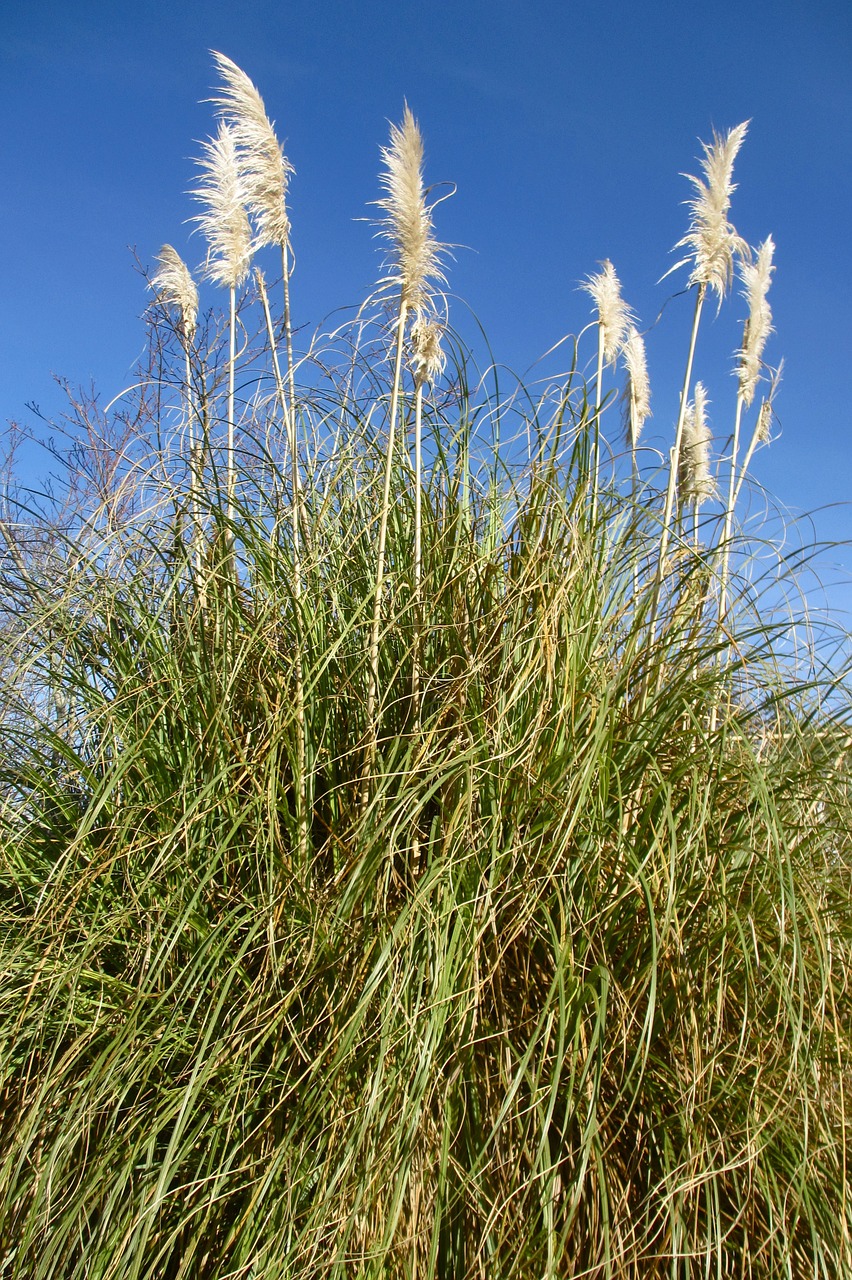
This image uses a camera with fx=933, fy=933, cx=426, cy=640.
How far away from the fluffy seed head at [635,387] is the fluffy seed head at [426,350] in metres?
0.79

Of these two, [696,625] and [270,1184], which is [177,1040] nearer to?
[270,1184]

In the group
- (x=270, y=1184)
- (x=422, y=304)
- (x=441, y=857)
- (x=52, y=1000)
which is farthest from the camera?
(x=422, y=304)

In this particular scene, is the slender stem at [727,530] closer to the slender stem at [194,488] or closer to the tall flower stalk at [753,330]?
the tall flower stalk at [753,330]

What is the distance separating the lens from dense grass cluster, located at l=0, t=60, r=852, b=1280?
1.46 metres

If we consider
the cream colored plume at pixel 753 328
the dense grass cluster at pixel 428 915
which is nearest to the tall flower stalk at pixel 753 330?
the cream colored plume at pixel 753 328

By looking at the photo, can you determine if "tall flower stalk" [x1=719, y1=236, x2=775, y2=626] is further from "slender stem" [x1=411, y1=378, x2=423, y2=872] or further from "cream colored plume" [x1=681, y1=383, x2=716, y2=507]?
"slender stem" [x1=411, y1=378, x2=423, y2=872]

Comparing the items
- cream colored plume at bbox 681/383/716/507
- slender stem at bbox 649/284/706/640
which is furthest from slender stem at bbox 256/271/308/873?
cream colored plume at bbox 681/383/716/507

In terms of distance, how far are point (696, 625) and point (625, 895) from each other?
0.66 meters

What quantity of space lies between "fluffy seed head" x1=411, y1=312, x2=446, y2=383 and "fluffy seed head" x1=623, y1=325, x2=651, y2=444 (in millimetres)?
792

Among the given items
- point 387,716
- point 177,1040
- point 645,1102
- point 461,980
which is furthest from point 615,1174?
point 387,716

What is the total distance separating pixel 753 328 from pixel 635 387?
63 cm

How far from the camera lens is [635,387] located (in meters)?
2.84

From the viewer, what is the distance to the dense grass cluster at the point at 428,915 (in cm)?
146

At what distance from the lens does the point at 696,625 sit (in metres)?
2.03
